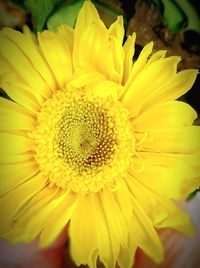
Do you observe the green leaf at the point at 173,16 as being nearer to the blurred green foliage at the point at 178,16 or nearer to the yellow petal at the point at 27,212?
the blurred green foliage at the point at 178,16

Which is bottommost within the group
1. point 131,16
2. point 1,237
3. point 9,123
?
point 1,237

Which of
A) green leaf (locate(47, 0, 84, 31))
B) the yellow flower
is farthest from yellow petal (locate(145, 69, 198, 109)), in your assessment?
green leaf (locate(47, 0, 84, 31))

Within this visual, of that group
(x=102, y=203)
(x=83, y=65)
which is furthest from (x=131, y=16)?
(x=102, y=203)

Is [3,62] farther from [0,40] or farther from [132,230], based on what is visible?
[132,230]

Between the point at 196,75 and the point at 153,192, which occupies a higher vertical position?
the point at 196,75

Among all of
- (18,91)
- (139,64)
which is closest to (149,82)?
(139,64)

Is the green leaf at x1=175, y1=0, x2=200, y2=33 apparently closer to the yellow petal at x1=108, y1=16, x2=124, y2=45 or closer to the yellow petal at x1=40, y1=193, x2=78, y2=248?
the yellow petal at x1=108, y1=16, x2=124, y2=45
